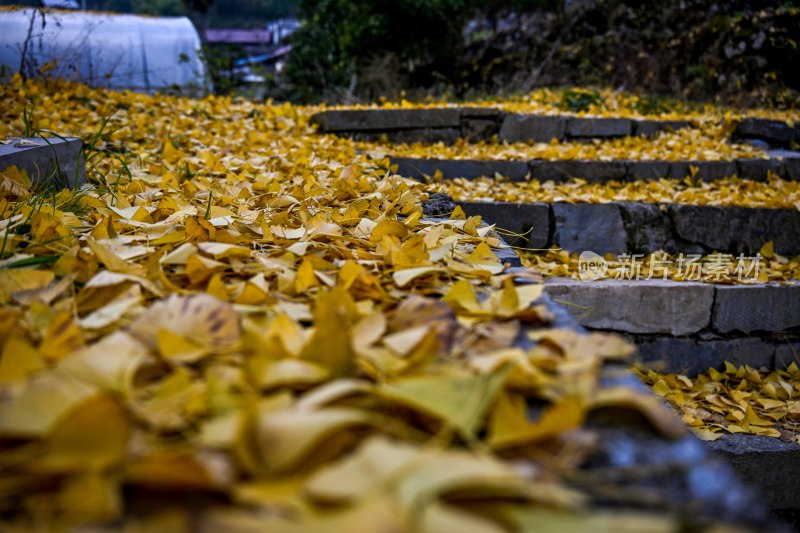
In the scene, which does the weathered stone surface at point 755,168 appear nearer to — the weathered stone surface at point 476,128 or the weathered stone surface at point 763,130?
the weathered stone surface at point 763,130

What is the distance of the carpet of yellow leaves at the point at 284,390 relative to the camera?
400 mm

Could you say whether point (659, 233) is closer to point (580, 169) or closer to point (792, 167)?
point (580, 169)

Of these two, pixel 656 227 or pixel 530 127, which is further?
pixel 530 127

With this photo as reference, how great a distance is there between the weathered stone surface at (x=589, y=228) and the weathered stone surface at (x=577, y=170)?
0.68 meters

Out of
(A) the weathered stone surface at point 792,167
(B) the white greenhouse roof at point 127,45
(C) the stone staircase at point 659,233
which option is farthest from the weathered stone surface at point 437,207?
(B) the white greenhouse roof at point 127,45

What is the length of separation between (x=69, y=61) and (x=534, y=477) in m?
5.07

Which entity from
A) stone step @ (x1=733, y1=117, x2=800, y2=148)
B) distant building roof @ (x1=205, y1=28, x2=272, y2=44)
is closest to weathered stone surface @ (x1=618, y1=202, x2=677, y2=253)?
stone step @ (x1=733, y1=117, x2=800, y2=148)

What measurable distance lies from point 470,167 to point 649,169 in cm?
104

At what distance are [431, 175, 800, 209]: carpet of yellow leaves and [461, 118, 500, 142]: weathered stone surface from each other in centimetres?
100

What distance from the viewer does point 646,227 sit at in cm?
278

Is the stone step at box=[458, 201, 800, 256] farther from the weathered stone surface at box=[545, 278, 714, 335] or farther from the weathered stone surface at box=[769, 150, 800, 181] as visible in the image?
the weathered stone surface at box=[769, 150, 800, 181]

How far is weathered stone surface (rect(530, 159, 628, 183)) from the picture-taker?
3389 millimetres
